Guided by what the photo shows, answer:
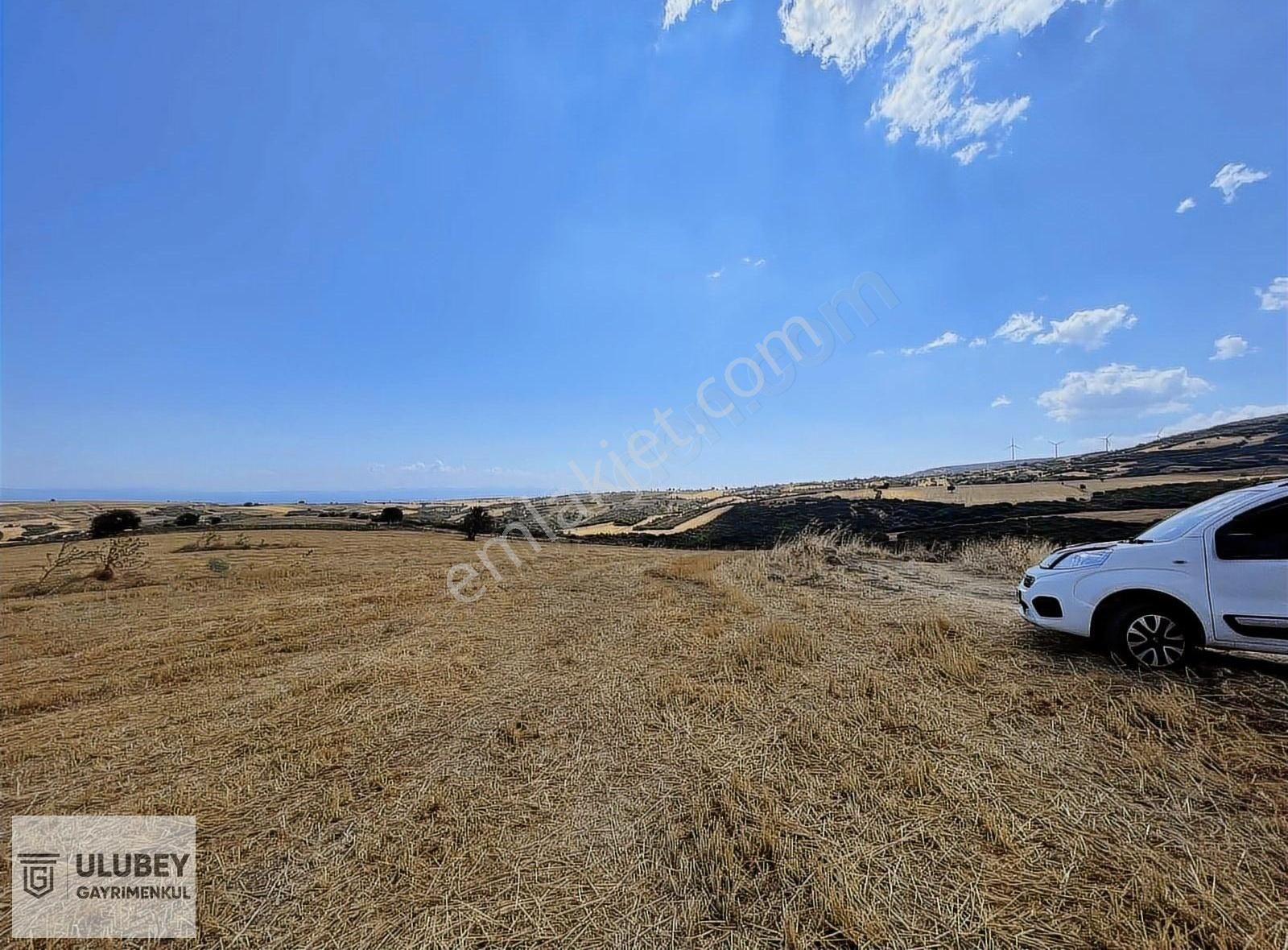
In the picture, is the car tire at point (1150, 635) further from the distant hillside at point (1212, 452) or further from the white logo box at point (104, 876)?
the distant hillside at point (1212, 452)

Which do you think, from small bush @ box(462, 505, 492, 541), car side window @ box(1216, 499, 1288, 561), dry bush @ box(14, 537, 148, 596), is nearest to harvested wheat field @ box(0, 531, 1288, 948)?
car side window @ box(1216, 499, 1288, 561)

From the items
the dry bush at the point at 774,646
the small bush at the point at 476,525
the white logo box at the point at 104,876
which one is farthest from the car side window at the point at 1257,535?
the small bush at the point at 476,525

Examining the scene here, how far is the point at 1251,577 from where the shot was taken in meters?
4.18

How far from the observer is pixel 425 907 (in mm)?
2307

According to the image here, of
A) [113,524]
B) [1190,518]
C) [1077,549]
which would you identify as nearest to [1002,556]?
[1077,549]

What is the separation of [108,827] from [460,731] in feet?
6.86

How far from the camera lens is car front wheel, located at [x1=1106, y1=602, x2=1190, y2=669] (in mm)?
4523

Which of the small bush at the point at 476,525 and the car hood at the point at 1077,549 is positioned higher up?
the car hood at the point at 1077,549

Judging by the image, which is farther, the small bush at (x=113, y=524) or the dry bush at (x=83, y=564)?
the small bush at (x=113, y=524)

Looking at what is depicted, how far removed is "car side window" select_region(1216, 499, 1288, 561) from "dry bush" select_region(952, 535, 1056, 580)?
656 cm

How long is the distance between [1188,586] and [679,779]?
5167 mm

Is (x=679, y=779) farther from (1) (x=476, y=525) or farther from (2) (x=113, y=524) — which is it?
(2) (x=113, y=524)

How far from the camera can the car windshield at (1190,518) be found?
462 centimetres

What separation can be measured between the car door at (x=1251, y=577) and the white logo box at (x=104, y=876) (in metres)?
7.86
